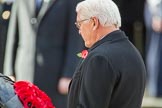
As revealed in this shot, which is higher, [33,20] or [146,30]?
[33,20]

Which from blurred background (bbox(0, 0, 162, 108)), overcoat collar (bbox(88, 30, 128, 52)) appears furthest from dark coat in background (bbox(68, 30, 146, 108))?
blurred background (bbox(0, 0, 162, 108))

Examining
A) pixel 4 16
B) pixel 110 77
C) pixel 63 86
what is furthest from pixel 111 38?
pixel 4 16

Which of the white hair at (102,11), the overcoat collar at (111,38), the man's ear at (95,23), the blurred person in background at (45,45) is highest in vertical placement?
the white hair at (102,11)

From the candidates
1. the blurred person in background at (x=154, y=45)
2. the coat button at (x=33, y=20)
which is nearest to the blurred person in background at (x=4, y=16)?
the coat button at (x=33, y=20)

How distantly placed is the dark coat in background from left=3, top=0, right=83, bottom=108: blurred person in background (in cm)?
→ 215

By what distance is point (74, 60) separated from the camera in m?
5.90

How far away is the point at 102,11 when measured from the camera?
372cm

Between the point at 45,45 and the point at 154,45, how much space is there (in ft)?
3.58

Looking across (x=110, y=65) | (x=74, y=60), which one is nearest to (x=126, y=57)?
(x=110, y=65)

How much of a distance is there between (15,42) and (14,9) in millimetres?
303

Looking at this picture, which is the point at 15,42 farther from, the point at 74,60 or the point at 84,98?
the point at 84,98

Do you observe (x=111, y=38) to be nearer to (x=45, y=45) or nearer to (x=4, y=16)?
(x=45, y=45)

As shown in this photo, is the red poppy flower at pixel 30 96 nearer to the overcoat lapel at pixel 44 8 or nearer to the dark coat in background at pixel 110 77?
the dark coat in background at pixel 110 77

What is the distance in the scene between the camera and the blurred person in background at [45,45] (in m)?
5.92
